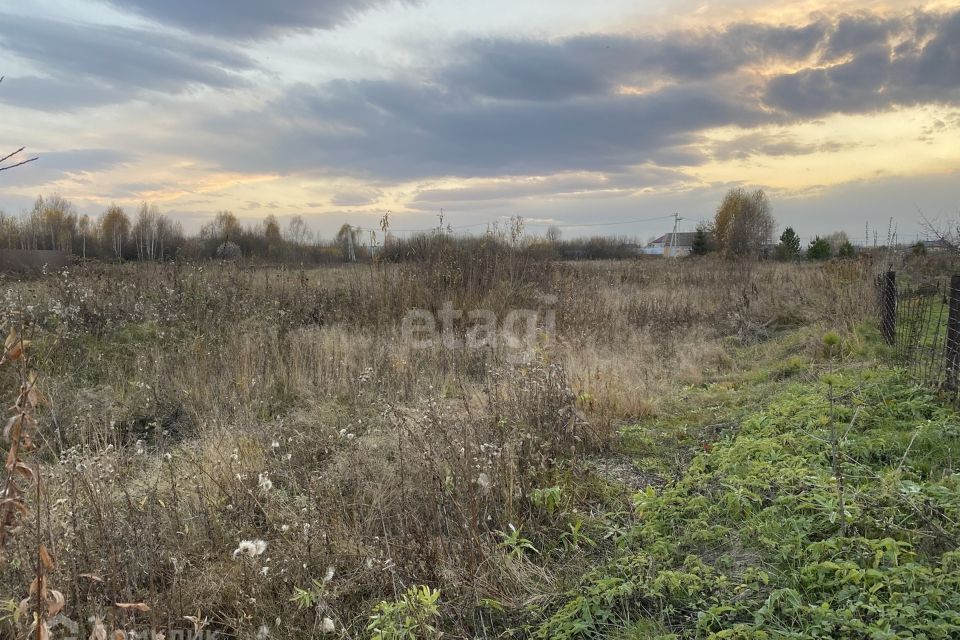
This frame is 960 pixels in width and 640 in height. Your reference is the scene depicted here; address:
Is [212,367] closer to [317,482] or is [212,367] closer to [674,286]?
[317,482]

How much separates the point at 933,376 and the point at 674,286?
11.7m

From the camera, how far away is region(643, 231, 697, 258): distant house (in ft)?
184

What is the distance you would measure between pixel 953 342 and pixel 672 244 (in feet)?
207

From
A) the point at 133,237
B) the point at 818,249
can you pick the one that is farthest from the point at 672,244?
the point at 133,237

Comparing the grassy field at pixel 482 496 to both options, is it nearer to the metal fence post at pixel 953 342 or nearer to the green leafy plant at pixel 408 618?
the green leafy plant at pixel 408 618

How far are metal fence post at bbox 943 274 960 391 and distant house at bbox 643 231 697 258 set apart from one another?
150 ft

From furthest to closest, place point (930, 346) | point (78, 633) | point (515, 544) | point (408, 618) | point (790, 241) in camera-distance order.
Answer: point (790, 241) → point (930, 346) → point (515, 544) → point (78, 633) → point (408, 618)

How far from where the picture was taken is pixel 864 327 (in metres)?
7.73

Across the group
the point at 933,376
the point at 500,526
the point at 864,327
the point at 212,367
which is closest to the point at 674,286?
the point at 864,327

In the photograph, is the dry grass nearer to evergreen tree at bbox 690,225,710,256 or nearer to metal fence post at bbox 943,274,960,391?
metal fence post at bbox 943,274,960,391

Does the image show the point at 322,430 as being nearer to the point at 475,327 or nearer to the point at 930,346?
the point at 475,327

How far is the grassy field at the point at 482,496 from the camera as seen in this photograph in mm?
2268

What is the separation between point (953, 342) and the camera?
14.5ft

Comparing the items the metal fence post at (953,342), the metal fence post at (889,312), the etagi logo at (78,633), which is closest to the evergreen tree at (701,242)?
the metal fence post at (889,312)
